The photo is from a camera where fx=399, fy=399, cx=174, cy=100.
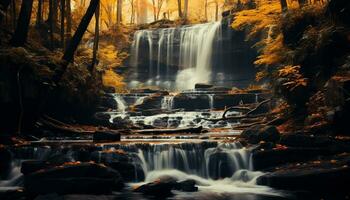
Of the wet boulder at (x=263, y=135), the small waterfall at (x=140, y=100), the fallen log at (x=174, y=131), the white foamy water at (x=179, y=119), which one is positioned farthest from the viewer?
the small waterfall at (x=140, y=100)

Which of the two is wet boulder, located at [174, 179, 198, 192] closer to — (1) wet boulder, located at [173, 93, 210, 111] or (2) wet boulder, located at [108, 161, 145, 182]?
(2) wet boulder, located at [108, 161, 145, 182]

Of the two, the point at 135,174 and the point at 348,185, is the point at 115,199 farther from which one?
the point at 348,185

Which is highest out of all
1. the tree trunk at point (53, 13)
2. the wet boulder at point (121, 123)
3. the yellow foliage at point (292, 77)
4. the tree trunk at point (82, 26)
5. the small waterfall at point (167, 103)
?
the tree trunk at point (53, 13)

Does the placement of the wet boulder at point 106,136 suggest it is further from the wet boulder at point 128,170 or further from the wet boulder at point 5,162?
the wet boulder at point 5,162

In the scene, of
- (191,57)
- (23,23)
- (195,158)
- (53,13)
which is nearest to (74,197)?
(195,158)

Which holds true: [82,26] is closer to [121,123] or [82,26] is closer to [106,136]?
[106,136]

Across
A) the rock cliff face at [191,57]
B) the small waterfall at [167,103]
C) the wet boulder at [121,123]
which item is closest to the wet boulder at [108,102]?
the small waterfall at [167,103]

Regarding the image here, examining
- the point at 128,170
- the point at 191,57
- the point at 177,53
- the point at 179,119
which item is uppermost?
the point at 177,53

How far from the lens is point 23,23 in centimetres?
1447

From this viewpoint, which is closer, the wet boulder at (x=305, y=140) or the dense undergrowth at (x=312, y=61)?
the wet boulder at (x=305, y=140)

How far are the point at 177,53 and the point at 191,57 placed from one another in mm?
1678

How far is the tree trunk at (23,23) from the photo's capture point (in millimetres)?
14375

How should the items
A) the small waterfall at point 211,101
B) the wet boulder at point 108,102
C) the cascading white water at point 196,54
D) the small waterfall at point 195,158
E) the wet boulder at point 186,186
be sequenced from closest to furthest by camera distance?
the wet boulder at point 186,186 < the small waterfall at point 195,158 < the small waterfall at point 211,101 < the wet boulder at point 108,102 < the cascading white water at point 196,54

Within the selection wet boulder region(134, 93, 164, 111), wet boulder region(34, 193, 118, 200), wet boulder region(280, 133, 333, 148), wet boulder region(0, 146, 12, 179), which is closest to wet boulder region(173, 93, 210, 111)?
wet boulder region(134, 93, 164, 111)
